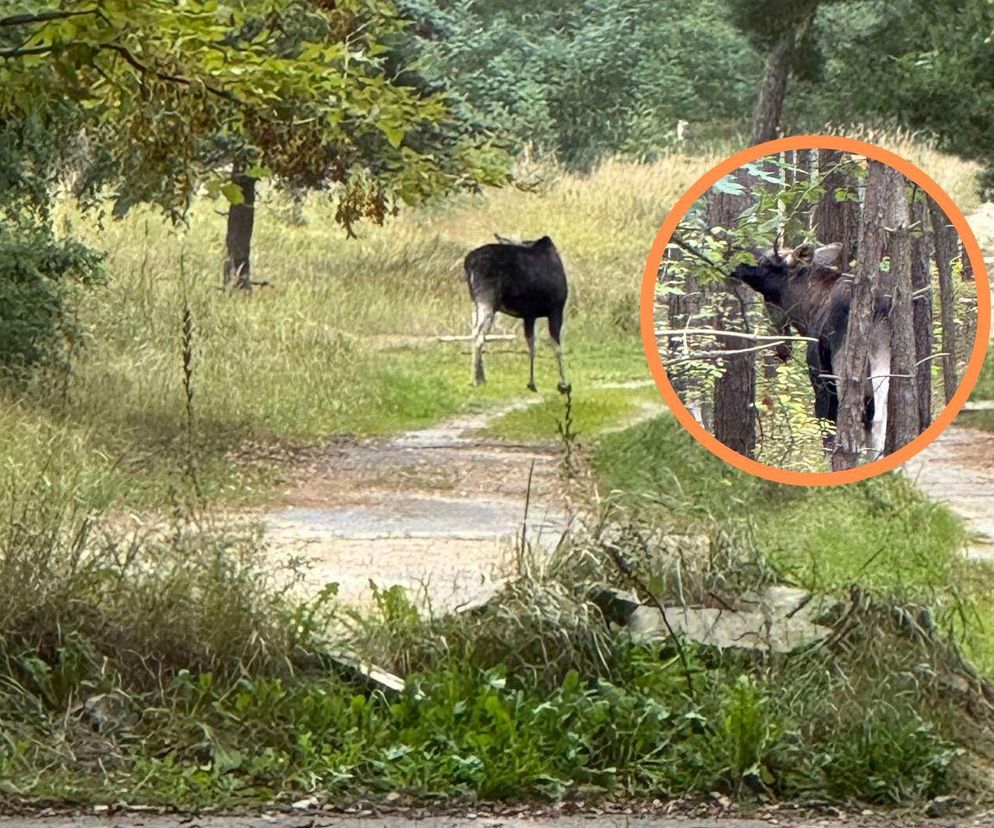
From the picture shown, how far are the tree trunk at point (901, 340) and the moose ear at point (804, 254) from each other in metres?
0.29

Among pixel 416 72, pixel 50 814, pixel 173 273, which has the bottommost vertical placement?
pixel 50 814

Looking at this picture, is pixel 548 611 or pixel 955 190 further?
pixel 955 190

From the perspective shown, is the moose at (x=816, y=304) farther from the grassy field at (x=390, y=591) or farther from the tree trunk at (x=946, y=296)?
the grassy field at (x=390, y=591)

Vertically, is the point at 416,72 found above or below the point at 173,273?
above

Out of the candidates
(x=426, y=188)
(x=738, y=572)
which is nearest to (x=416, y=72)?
(x=426, y=188)

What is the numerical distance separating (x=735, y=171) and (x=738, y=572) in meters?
1.42

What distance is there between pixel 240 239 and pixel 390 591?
1803mm

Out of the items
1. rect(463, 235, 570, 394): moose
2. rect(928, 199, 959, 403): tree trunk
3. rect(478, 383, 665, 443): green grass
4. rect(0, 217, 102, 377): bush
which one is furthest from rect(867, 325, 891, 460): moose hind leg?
rect(0, 217, 102, 377): bush

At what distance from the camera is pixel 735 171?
23.5 ft

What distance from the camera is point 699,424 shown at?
7168mm

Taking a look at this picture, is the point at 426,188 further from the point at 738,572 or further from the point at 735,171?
the point at 738,572

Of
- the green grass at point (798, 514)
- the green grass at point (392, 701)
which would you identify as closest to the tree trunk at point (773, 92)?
the green grass at point (798, 514)

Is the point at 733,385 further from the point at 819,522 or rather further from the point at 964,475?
the point at 964,475

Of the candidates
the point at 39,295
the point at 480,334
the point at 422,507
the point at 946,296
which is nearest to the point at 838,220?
the point at 946,296
